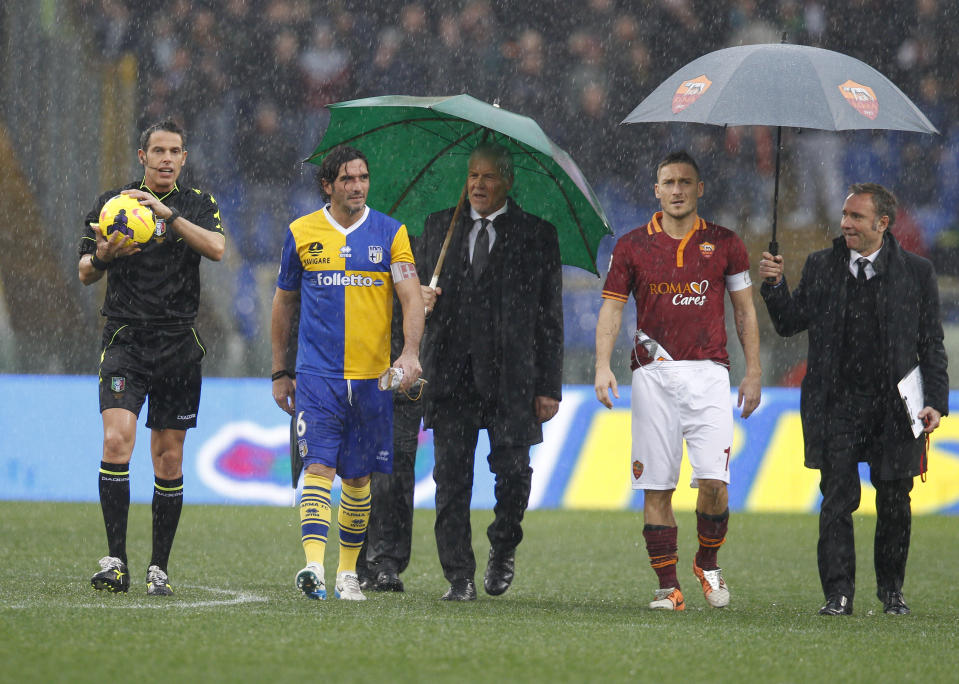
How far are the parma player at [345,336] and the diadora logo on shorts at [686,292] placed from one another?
1037 mm

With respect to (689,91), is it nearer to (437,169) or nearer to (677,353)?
(677,353)

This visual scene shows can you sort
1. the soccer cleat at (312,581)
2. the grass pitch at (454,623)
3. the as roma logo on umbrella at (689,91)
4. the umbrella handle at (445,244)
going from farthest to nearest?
the umbrella handle at (445,244) < the as roma logo on umbrella at (689,91) < the soccer cleat at (312,581) < the grass pitch at (454,623)

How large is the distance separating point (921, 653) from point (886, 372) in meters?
1.54

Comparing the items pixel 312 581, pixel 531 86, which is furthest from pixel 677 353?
pixel 531 86

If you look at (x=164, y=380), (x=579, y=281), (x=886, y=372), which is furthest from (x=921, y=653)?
(x=579, y=281)

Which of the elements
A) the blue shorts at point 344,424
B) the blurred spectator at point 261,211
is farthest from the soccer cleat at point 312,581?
the blurred spectator at point 261,211

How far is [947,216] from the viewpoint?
14.1 metres

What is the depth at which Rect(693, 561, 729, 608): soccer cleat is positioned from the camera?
20.4ft

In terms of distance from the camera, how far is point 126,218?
5.80 m

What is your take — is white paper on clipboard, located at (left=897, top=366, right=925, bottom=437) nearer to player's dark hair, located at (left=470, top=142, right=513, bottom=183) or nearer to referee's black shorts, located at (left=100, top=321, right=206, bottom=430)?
player's dark hair, located at (left=470, top=142, right=513, bottom=183)

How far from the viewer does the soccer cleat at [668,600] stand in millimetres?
6047

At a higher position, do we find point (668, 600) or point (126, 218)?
point (126, 218)

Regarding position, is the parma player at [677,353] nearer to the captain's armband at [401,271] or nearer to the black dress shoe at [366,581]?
the captain's armband at [401,271]

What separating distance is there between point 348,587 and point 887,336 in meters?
2.45
